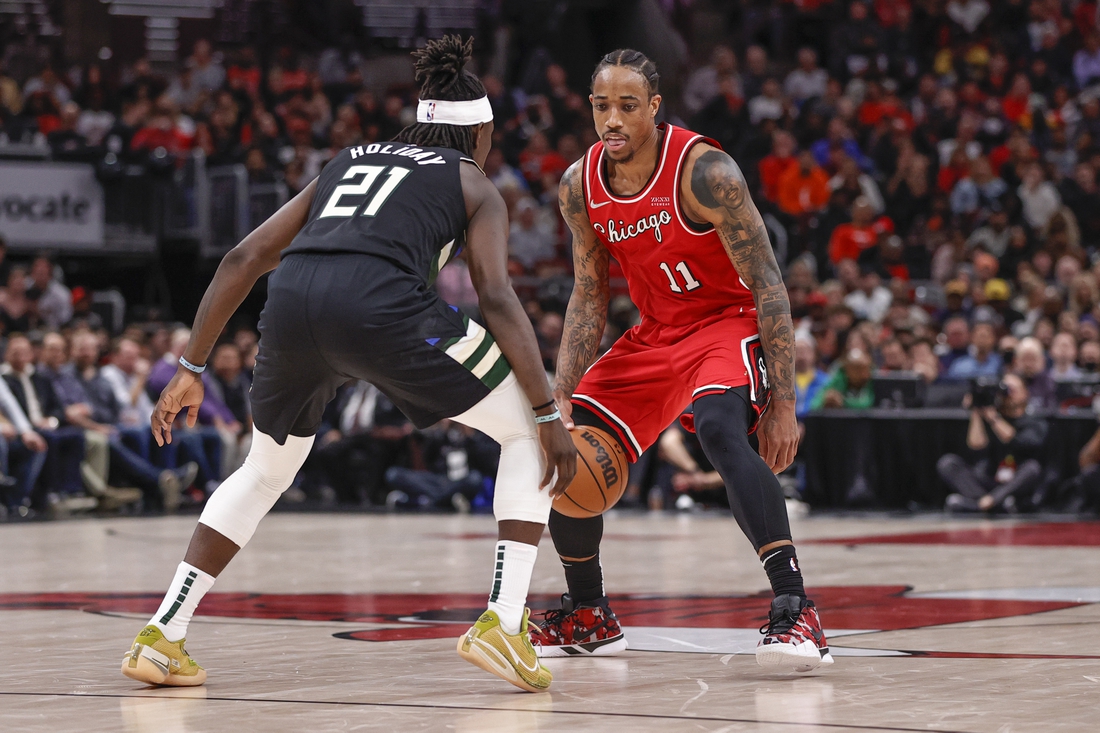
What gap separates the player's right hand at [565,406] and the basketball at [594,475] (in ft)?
0.13

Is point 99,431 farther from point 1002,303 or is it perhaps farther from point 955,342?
point 1002,303

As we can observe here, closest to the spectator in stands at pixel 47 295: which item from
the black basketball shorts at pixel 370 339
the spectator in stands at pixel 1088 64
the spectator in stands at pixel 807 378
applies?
the spectator in stands at pixel 807 378

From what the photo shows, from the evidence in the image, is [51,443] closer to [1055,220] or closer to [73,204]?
[73,204]

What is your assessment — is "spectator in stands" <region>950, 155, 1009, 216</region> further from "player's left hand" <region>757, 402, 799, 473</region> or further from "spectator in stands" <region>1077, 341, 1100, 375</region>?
"player's left hand" <region>757, 402, 799, 473</region>

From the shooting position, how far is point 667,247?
14.9ft

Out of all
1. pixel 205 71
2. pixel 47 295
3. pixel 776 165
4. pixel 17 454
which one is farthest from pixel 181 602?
pixel 205 71

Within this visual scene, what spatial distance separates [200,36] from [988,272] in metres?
11.3

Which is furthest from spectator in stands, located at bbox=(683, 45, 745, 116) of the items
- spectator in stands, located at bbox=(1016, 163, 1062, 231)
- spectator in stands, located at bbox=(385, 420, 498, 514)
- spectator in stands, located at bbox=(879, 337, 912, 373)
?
spectator in stands, located at bbox=(385, 420, 498, 514)

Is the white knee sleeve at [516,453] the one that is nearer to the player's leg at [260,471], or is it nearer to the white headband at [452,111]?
the player's leg at [260,471]

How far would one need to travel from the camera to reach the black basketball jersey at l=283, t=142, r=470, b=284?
3.78 meters

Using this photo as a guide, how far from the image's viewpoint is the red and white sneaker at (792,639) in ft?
12.9

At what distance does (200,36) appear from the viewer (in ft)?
65.4

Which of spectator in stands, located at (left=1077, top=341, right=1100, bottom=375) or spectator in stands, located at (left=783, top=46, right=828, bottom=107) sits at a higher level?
spectator in stands, located at (left=783, top=46, right=828, bottom=107)

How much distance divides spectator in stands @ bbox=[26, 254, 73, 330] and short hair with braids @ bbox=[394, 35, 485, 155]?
34.4 ft
